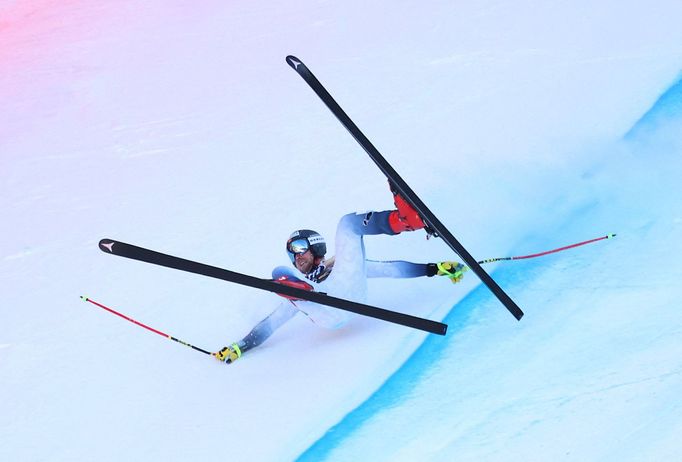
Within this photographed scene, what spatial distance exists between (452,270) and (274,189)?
130 cm

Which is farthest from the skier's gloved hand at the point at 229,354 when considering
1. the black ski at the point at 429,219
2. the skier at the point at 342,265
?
the black ski at the point at 429,219

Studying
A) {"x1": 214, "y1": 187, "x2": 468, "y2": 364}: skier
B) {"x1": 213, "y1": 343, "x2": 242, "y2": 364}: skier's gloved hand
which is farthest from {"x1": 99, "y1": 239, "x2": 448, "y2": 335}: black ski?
{"x1": 213, "y1": 343, "x2": 242, "y2": 364}: skier's gloved hand

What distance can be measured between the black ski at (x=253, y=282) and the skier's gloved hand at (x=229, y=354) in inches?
23.2

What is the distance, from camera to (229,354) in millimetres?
3711

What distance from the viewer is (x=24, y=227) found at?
482cm

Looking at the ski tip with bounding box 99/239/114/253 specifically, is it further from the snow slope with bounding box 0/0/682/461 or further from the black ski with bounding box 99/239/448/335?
the snow slope with bounding box 0/0/682/461

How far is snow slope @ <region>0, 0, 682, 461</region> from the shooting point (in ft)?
11.3

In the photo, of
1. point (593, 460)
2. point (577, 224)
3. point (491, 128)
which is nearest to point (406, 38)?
point (491, 128)

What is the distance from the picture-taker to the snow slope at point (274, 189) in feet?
11.3

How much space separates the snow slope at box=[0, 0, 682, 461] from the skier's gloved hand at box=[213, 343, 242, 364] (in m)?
0.04

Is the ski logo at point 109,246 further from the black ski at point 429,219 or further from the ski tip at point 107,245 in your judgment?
the black ski at point 429,219

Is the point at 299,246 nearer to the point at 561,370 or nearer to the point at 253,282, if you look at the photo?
the point at 253,282

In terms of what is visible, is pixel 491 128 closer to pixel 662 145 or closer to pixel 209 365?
pixel 662 145

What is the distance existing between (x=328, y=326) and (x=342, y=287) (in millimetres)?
161
